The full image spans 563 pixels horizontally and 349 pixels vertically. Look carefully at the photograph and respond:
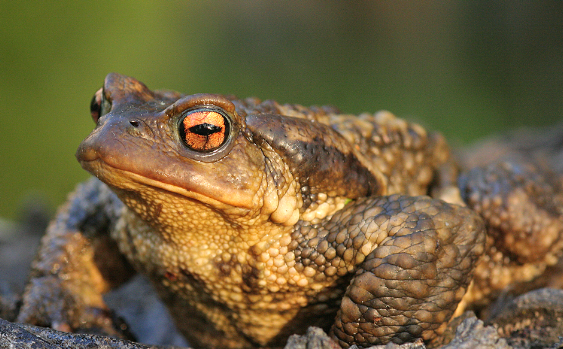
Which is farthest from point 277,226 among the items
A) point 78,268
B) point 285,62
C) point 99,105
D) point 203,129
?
point 285,62

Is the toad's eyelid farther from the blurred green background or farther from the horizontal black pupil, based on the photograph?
the blurred green background

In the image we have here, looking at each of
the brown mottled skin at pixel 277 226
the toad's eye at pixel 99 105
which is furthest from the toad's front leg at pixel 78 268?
the toad's eye at pixel 99 105

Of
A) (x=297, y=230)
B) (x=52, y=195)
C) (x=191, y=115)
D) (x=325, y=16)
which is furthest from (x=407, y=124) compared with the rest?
(x=325, y=16)

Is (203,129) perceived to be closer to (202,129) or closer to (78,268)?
(202,129)

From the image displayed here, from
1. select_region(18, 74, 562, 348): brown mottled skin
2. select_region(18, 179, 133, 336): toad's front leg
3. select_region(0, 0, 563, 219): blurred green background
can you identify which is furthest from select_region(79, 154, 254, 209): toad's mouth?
select_region(0, 0, 563, 219): blurred green background

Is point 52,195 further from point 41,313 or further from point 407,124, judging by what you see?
point 407,124

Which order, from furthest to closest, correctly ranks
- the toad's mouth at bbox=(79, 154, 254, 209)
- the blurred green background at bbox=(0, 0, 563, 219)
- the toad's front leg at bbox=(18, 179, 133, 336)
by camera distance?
the blurred green background at bbox=(0, 0, 563, 219), the toad's front leg at bbox=(18, 179, 133, 336), the toad's mouth at bbox=(79, 154, 254, 209)

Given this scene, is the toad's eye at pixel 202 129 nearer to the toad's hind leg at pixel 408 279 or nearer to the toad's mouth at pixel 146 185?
the toad's mouth at pixel 146 185
